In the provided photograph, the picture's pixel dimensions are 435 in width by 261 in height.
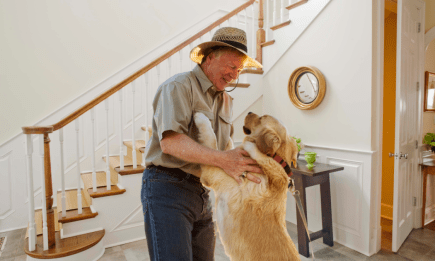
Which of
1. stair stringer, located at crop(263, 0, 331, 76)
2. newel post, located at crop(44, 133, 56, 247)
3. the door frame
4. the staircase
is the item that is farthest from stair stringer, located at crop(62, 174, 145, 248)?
the door frame

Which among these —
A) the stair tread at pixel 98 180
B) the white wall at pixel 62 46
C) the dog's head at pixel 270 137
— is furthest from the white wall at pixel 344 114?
the white wall at pixel 62 46

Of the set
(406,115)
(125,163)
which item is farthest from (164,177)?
(406,115)

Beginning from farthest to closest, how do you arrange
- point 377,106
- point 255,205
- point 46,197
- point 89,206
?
point 89,206, point 377,106, point 46,197, point 255,205

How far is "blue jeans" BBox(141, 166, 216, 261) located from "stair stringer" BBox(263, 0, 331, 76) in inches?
99.5

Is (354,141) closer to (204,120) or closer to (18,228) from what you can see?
(204,120)

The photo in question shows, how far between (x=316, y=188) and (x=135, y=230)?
2045 mm

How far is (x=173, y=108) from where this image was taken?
0.94 metres

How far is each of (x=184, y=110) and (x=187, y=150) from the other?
16 cm

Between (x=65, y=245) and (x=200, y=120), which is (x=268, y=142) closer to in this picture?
(x=200, y=120)

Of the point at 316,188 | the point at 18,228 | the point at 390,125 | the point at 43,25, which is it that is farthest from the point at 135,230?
the point at 390,125

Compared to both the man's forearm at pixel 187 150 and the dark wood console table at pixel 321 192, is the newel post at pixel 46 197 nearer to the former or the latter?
the man's forearm at pixel 187 150

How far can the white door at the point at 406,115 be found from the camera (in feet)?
7.85

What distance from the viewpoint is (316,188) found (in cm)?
285

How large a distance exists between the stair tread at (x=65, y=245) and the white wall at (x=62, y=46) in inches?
63.7
